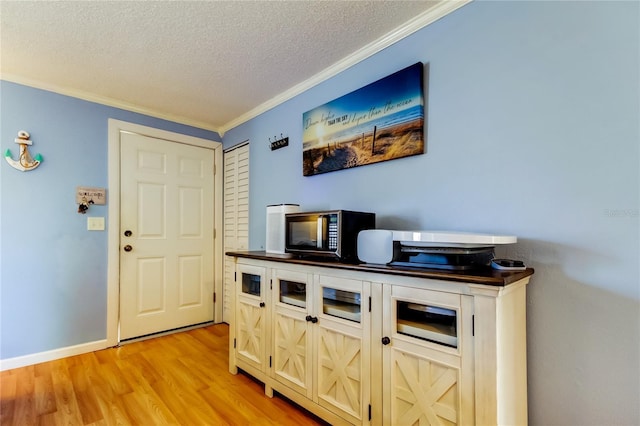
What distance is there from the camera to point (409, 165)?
1.77 m

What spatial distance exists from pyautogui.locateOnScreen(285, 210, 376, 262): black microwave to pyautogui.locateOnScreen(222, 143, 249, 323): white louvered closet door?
1.36m

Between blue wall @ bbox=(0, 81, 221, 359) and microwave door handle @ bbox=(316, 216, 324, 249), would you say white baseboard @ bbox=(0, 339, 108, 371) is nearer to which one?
blue wall @ bbox=(0, 81, 221, 359)

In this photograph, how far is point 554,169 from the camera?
1282 mm

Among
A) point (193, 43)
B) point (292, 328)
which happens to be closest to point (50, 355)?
point (292, 328)

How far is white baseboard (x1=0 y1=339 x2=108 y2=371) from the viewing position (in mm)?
2328

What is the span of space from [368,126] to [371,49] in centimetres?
50

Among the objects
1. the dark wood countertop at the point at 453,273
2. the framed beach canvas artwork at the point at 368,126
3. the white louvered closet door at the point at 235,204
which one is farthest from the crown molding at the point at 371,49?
the dark wood countertop at the point at 453,273

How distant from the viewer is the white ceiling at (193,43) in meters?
1.63

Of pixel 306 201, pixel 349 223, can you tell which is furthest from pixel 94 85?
pixel 349 223

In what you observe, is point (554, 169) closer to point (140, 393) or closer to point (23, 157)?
point (140, 393)

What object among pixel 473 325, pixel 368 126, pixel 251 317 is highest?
pixel 368 126

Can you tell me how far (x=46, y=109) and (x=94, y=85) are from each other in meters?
0.44

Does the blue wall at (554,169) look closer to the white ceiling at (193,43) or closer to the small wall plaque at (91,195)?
the white ceiling at (193,43)

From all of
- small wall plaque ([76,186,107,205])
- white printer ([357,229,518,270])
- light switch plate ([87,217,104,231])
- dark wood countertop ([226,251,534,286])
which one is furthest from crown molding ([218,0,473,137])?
light switch plate ([87,217,104,231])
